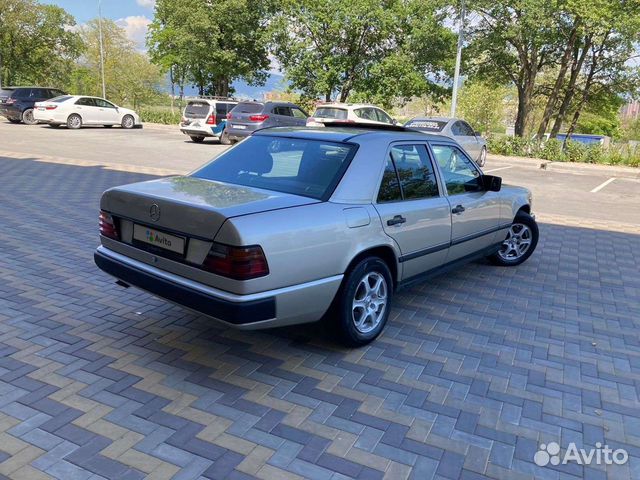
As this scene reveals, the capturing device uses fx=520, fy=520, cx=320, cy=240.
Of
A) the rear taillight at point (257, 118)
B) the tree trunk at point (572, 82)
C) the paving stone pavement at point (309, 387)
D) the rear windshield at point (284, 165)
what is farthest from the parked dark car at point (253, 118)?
the tree trunk at point (572, 82)

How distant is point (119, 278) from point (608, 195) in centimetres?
1288

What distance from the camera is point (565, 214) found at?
9.92 m

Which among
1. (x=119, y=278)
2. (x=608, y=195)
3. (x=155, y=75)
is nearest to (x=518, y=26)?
(x=608, y=195)

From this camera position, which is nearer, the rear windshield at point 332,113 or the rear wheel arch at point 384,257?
the rear wheel arch at point 384,257

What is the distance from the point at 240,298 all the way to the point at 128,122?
25936mm

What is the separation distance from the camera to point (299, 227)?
126 inches

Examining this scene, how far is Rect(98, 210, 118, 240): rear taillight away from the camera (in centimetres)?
377

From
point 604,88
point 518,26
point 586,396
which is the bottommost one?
point 586,396

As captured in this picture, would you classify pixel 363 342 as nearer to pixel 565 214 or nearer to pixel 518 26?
pixel 565 214

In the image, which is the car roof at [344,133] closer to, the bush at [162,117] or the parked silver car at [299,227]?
the parked silver car at [299,227]

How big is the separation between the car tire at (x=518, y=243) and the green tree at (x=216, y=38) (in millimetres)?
27941

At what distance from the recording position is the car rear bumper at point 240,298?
119 inches

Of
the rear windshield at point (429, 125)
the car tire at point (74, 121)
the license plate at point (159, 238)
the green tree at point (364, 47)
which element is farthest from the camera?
the green tree at point (364, 47)

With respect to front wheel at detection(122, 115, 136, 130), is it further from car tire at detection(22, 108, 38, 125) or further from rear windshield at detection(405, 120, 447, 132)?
rear windshield at detection(405, 120, 447, 132)
